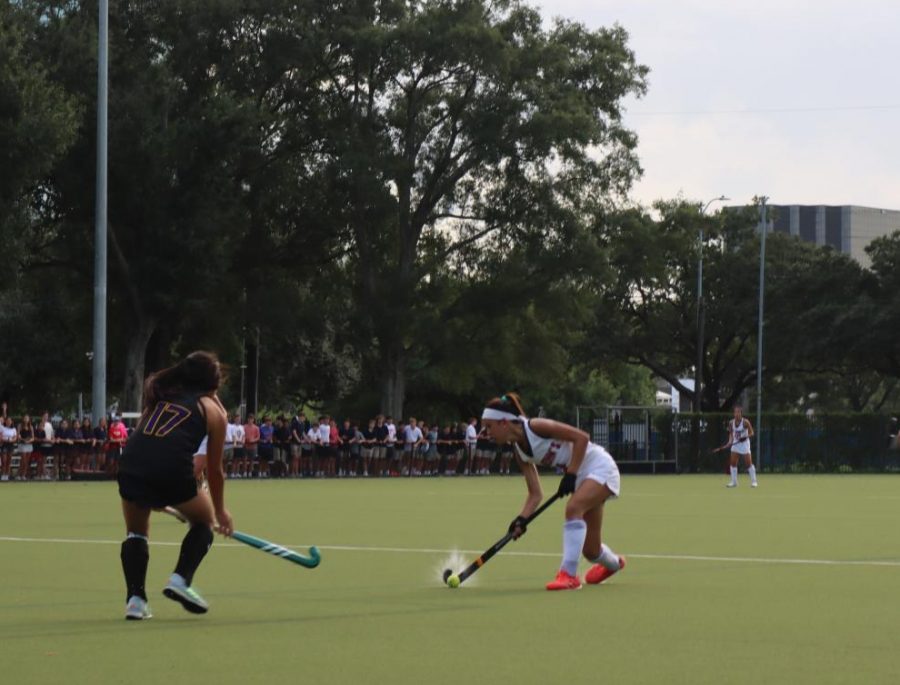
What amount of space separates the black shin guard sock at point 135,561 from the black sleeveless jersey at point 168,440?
463 mm

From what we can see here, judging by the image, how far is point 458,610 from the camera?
11.1 meters

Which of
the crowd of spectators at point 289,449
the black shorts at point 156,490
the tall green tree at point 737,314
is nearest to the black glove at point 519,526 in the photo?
the black shorts at point 156,490

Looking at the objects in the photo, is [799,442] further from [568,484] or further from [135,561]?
[135,561]

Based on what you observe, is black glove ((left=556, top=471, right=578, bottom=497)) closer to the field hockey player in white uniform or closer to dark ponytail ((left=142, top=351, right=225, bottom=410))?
the field hockey player in white uniform

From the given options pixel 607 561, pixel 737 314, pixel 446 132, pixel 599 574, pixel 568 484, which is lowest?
pixel 599 574

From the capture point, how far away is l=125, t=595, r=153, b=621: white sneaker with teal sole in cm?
1037

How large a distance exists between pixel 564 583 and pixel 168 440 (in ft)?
12.0

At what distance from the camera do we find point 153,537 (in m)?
18.5

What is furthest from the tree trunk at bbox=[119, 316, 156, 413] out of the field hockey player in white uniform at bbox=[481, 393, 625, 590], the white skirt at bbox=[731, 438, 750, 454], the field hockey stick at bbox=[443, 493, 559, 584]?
the field hockey player in white uniform at bbox=[481, 393, 625, 590]

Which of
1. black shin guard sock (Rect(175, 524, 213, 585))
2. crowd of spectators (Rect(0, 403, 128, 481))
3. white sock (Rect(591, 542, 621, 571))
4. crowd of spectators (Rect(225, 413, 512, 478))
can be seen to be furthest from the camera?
crowd of spectators (Rect(225, 413, 512, 478))

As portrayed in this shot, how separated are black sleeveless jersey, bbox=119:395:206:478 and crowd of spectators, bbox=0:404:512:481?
28258 mm

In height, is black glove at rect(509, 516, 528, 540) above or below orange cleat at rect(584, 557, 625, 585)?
above

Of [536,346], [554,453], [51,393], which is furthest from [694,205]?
[554,453]

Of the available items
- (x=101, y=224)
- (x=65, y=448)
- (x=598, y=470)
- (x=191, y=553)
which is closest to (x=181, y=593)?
(x=191, y=553)
